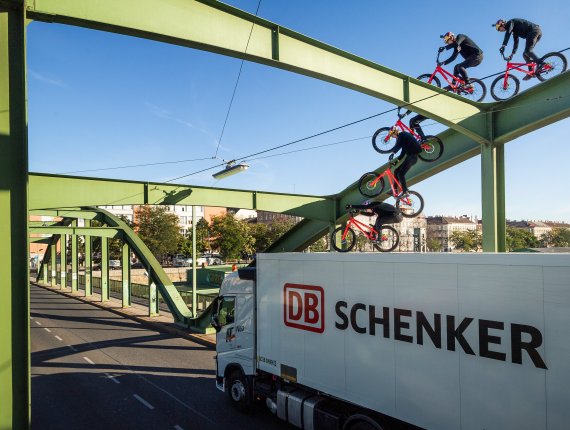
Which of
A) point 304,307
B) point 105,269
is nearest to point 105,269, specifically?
point 105,269

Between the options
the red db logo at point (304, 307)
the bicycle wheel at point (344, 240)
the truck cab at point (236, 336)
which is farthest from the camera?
the bicycle wheel at point (344, 240)

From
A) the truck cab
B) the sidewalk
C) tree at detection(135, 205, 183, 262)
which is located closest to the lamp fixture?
the truck cab

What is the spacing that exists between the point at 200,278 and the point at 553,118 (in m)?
40.6

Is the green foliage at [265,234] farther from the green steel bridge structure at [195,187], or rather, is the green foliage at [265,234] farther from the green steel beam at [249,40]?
the green steel beam at [249,40]

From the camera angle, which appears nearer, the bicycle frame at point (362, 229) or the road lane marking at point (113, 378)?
the bicycle frame at point (362, 229)

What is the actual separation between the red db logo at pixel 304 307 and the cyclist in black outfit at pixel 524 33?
7551mm

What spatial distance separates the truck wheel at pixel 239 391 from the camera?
9.74m

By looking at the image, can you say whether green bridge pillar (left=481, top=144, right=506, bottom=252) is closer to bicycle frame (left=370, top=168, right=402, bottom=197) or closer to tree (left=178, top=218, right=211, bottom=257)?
bicycle frame (left=370, top=168, right=402, bottom=197)

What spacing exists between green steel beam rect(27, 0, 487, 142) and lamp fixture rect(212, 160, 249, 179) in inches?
157

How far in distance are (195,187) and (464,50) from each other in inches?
399

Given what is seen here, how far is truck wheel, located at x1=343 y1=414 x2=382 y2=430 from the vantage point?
675 cm

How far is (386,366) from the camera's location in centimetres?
651

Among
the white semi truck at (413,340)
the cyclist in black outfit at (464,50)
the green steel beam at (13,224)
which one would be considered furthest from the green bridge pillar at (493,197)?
the green steel beam at (13,224)

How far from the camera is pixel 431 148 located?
11328 mm
